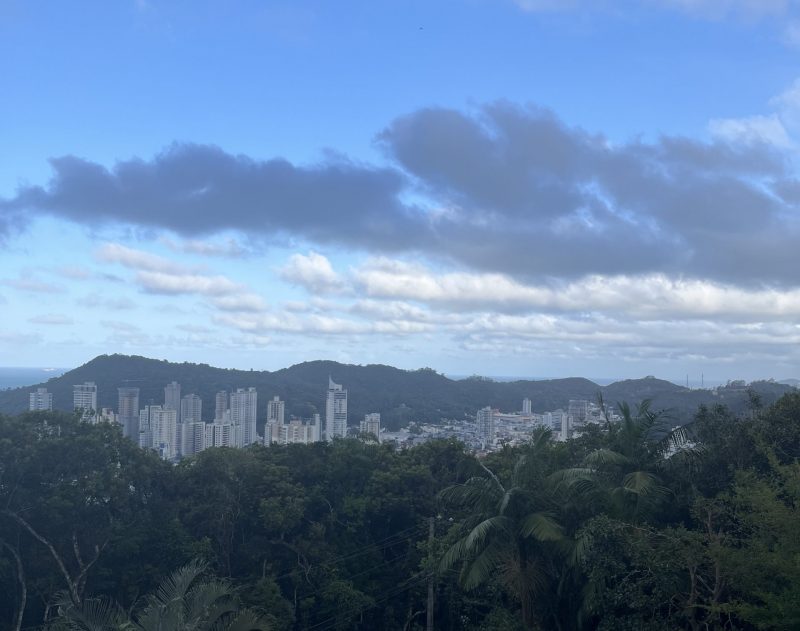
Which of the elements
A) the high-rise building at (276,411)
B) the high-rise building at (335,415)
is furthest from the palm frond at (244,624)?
the high-rise building at (276,411)

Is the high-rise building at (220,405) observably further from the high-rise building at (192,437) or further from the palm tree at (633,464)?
the palm tree at (633,464)

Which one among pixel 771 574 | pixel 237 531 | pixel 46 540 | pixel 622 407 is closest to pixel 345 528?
pixel 237 531

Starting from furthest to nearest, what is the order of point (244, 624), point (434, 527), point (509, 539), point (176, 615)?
point (434, 527)
point (509, 539)
point (244, 624)
point (176, 615)

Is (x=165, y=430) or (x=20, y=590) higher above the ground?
(x=165, y=430)

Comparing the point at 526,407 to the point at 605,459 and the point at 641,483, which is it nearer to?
the point at 605,459

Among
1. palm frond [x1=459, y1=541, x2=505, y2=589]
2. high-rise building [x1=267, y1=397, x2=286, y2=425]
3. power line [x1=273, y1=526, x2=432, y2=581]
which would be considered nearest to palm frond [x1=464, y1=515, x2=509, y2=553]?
palm frond [x1=459, y1=541, x2=505, y2=589]

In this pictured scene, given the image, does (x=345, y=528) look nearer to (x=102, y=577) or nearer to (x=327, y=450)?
(x=327, y=450)

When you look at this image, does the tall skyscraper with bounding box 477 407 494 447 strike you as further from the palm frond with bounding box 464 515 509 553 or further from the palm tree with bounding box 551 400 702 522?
the palm frond with bounding box 464 515 509 553

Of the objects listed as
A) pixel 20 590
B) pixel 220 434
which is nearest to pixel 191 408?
pixel 220 434
